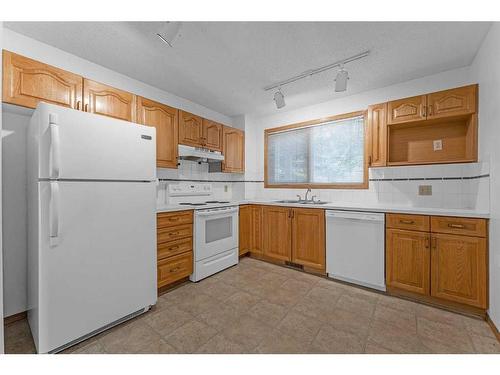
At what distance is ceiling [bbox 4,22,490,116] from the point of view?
1.76 metres

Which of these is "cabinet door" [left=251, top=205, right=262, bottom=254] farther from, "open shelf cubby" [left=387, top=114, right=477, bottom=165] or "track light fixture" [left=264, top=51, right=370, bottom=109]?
"open shelf cubby" [left=387, top=114, right=477, bottom=165]

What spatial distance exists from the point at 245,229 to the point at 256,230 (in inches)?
6.5

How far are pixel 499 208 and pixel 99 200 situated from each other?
2.87 metres

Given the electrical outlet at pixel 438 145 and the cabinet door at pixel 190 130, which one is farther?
the cabinet door at pixel 190 130

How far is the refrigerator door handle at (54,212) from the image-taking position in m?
1.43

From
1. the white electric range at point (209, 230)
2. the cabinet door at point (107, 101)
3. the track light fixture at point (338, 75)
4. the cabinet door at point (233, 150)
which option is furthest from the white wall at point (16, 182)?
the track light fixture at point (338, 75)

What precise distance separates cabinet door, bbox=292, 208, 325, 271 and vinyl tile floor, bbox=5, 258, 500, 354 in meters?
0.41

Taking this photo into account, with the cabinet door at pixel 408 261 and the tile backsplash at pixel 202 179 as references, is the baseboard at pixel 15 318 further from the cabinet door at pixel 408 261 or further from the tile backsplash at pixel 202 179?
the cabinet door at pixel 408 261

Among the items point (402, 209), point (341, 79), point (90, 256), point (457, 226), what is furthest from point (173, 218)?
point (457, 226)

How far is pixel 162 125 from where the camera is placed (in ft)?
8.59

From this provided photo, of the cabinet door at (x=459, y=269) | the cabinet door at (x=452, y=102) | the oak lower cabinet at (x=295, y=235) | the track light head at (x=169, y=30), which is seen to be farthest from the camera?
the oak lower cabinet at (x=295, y=235)

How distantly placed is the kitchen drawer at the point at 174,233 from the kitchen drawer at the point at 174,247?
1.7 inches

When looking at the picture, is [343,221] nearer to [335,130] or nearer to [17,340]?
[335,130]

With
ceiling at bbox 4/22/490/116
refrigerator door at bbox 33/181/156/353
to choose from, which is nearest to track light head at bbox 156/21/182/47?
ceiling at bbox 4/22/490/116
